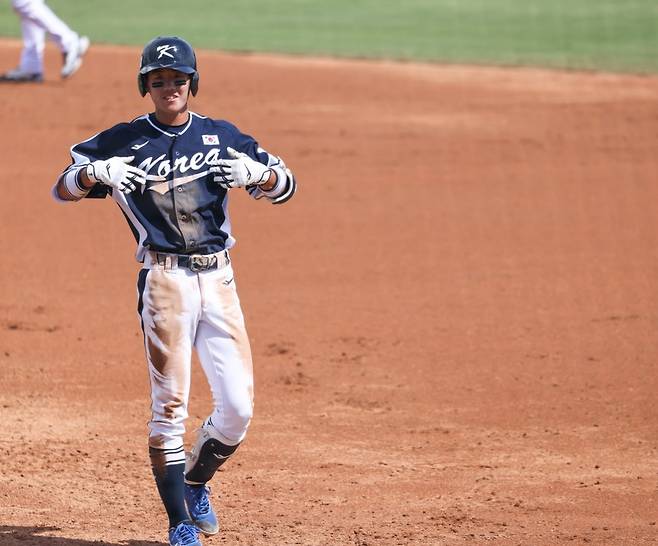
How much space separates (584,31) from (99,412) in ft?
57.9

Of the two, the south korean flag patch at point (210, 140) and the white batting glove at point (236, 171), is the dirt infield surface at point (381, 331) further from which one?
the south korean flag patch at point (210, 140)

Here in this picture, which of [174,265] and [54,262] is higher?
[174,265]

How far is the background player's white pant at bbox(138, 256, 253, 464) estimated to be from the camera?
495cm

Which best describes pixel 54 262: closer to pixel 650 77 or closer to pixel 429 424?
pixel 429 424

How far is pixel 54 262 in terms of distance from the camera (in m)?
10.1

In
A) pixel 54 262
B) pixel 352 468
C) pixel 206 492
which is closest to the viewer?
pixel 206 492

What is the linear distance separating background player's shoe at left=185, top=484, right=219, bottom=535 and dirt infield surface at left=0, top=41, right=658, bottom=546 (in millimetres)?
90

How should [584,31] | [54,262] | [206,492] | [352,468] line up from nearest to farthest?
[206,492] < [352,468] < [54,262] < [584,31]

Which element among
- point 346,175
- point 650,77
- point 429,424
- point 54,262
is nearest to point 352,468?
point 429,424

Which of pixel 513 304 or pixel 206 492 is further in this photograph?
pixel 513 304

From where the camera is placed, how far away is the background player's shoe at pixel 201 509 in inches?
207

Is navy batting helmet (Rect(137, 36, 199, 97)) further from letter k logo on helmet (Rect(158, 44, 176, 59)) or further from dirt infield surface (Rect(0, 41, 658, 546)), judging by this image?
dirt infield surface (Rect(0, 41, 658, 546))

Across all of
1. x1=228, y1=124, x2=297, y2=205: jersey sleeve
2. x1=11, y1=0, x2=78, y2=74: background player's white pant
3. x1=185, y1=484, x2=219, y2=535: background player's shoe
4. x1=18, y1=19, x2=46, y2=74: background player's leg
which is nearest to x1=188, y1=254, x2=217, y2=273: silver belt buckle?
x1=228, y1=124, x2=297, y2=205: jersey sleeve

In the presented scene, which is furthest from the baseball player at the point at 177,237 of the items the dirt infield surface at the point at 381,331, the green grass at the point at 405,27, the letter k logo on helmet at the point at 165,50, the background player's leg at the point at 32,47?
the green grass at the point at 405,27
